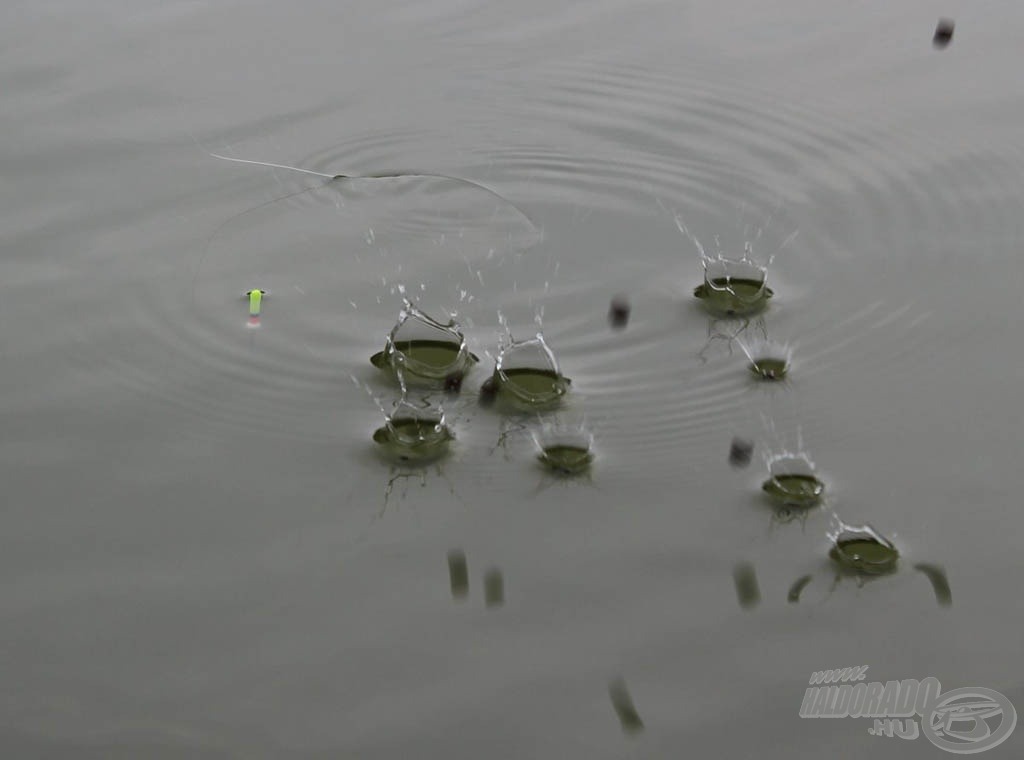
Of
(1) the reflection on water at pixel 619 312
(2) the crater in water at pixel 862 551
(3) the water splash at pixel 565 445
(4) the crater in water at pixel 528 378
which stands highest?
(1) the reflection on water at pixel 619 312

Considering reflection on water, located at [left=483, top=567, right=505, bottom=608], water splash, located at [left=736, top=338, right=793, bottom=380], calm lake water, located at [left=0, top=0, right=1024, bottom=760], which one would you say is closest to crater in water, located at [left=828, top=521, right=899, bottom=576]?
calm lake water, located at [left=0, top=0, right=1024, bottom=760]

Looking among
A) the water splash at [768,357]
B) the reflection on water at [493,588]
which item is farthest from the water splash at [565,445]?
the water splash at [768,357]

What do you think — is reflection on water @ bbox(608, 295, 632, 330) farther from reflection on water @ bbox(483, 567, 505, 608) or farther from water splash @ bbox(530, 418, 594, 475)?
reflection on water @ bbox(483, 567, 505, 608)

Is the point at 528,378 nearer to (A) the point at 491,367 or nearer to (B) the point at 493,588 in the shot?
(A) the point at 491,367

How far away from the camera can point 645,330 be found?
117 inches

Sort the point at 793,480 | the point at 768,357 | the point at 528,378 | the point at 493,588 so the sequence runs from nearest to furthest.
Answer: the point at 493,588, the point at 793,480, the point at 528,378, the point at 768,357

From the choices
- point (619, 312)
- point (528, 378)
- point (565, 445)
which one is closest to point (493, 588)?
point (565, 445)

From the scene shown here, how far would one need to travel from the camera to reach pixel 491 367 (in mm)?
2828

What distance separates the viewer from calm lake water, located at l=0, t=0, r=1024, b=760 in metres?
2.22

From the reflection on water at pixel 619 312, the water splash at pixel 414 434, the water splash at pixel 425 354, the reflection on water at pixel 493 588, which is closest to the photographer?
the reflection on water at pixel 493 588

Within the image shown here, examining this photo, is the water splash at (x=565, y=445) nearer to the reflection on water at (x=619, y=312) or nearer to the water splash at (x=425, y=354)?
the water splash at (x=425, y=354)

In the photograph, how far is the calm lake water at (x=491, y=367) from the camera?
222 centimetres

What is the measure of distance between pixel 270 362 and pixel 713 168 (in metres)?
1.29

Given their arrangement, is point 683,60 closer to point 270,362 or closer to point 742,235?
point 742,235
